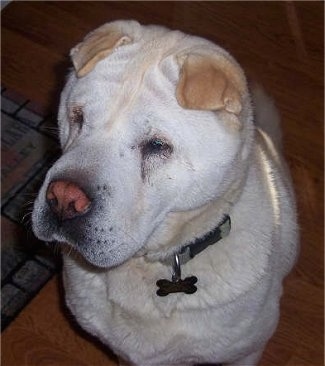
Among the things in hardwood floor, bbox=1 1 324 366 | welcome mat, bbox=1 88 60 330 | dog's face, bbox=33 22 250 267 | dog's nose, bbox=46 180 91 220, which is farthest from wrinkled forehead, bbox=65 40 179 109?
hardwood floor, bbox=1 1 324 366

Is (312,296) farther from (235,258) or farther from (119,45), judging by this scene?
(119,45)

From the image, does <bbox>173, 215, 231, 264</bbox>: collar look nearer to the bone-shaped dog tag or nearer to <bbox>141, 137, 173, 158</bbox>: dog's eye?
the bone-shaped dog tag

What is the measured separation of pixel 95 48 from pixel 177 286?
0.52 m

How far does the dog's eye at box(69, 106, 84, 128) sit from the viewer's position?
4.44ft

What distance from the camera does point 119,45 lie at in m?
1.37

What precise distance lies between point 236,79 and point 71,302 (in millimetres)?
698

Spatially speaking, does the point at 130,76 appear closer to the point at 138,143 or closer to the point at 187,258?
the point at 138,143

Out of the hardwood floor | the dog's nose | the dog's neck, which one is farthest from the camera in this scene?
the hardwood floor

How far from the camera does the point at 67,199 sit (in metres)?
1.28

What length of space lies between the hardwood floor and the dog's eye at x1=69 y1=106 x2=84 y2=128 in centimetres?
93

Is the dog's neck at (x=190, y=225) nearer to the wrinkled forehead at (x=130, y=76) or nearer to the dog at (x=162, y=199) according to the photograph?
the dog at (x=162, y=199)

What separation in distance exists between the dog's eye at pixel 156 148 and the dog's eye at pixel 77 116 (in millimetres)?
141

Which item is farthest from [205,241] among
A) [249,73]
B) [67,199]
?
[249,73]

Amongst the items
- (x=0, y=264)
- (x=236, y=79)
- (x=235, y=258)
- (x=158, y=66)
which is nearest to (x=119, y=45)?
(x=158, y=66)
